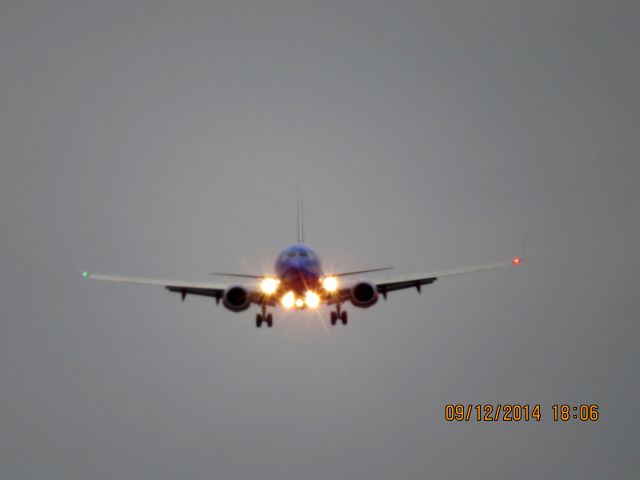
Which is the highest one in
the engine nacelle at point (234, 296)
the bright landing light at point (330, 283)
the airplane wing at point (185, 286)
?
the airplane wing at point (185, 286)

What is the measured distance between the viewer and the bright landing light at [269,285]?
48406 millimetres

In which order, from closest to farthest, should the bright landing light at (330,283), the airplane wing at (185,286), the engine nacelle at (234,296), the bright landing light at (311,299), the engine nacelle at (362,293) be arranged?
the engine nacelle at (234,296), the bright landing light at (330,283), the engine nacelle at (362,293), the bright landing light at (311,299), the airplane wing at (185,286)

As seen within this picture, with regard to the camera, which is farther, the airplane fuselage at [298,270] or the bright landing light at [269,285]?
the bright landing light at [269,285]

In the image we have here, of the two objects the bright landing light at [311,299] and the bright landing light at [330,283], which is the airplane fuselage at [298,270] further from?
the bright landing light at [330,283]

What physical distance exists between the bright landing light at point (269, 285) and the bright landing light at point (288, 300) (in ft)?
2.60

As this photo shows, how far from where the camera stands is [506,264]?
5272cm

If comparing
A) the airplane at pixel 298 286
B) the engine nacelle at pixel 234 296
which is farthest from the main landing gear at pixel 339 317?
the engine nacelle at pixel 234 296

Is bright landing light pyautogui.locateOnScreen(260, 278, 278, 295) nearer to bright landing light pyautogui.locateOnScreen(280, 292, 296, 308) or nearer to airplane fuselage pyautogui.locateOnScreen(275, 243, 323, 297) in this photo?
airplane fuselage pyautogui.locateOnScreen(275, 243, 323, 297)

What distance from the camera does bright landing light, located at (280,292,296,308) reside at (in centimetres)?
4872

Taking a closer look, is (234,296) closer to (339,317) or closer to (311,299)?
(311,299)

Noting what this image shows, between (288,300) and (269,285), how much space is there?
148 cm

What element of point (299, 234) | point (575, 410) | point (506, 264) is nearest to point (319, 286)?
point (506, 264)

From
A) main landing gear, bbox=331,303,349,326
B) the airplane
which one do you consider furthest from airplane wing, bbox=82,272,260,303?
main landing gear, bbox=331,303,349,326

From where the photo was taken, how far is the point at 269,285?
4850cm
